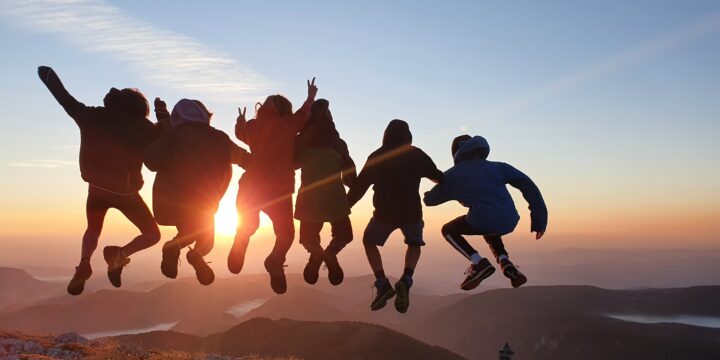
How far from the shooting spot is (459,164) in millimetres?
7508

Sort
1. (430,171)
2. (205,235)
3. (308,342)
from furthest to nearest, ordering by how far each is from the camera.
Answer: (308,342) < (430,171) < (205,235)

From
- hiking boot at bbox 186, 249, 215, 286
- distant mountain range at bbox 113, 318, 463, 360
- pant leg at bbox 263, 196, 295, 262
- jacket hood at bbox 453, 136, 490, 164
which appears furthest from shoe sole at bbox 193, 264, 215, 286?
distant mountain range at bbox 113, 318, 463, 360

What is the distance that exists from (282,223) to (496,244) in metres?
3.15

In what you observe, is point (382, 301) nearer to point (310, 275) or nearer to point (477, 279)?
point (310, 275)

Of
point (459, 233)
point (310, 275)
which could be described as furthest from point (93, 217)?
point (459, 233)

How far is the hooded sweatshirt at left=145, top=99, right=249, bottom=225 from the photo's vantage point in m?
6.47

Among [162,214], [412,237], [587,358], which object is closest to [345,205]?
[412,237]

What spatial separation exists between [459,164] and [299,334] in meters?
121

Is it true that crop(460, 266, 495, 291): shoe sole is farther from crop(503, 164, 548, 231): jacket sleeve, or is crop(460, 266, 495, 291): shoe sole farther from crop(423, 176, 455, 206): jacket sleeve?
crop(423, 176, 455, 206): jacket sleeve

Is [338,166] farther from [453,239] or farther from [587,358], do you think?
[587,358]

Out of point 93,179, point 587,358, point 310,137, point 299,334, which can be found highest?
point 310,137

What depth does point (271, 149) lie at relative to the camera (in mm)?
7117

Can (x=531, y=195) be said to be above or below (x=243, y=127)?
below

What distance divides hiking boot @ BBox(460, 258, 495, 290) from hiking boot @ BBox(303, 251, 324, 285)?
6.68ft
